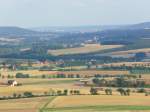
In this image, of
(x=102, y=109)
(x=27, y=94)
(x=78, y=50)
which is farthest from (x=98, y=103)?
(x=78, y=50)

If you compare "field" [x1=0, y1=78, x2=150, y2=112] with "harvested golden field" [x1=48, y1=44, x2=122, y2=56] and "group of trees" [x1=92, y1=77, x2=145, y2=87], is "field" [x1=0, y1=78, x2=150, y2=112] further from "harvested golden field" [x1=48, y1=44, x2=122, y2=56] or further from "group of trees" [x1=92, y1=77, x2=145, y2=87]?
"harvested golden field" [x1=48, y1=44, x2=122, y2=56]

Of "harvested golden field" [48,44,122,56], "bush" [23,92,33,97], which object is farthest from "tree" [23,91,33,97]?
"harvested golden field" [48,44,122,56]

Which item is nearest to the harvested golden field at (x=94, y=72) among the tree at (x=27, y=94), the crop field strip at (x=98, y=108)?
the tree at (x=27, y=94)

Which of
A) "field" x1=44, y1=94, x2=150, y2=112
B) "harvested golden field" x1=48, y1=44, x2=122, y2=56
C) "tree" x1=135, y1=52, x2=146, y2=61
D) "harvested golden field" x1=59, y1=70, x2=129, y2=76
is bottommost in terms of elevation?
"field" x1=44, y1=94, x2=150, y2=112

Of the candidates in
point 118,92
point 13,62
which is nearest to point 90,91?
point 118,92

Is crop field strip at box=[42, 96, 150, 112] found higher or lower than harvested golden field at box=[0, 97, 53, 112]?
lower

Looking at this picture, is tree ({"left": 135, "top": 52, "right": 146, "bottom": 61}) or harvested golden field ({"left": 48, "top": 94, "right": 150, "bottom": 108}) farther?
tree ({"left": 135, "top": 52, "right": 146, "bottom": 61})

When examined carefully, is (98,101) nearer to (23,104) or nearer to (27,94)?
(23,104)
